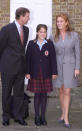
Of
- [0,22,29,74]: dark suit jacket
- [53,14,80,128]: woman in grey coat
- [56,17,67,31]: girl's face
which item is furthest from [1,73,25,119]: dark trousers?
[56,17,67,31]: girl's face

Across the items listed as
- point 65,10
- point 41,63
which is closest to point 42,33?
point 41,63

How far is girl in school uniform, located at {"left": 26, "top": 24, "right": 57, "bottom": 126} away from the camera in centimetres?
457

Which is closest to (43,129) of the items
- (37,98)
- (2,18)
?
(37,98)

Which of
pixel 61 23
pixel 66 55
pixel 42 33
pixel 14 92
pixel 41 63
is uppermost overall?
pixel 61 23

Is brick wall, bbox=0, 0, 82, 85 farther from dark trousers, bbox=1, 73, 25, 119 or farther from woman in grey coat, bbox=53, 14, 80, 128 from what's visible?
dark trousers, bbox=1, 73, 25, 119

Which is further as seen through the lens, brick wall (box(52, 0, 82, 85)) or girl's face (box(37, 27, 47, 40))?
brick wall (box(52, 0, 82, 85))

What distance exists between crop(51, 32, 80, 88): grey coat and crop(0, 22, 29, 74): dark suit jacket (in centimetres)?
60

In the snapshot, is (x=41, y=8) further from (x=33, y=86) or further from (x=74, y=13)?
(x=33, y=86)

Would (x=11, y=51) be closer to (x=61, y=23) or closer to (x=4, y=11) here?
(x=61, y=23)

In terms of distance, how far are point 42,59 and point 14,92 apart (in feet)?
2.43

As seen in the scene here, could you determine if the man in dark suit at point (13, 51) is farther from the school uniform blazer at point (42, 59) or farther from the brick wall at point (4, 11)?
the brick wall at point (4, 11)

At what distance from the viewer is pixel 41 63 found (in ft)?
15.0

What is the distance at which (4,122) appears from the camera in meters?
4.74

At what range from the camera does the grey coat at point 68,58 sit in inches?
180
